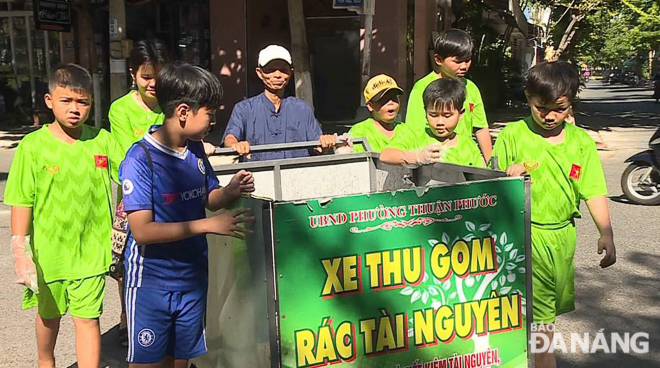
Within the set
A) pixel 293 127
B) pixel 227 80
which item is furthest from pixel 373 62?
pixel 293 127

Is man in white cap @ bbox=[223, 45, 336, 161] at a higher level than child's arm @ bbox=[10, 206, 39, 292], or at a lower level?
higher

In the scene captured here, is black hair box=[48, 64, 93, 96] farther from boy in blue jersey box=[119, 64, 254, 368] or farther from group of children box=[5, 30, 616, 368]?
boy in blue jersey box=[119, 64, 254, 368]

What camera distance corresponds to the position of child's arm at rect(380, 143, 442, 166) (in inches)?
131

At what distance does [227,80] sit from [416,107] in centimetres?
1332

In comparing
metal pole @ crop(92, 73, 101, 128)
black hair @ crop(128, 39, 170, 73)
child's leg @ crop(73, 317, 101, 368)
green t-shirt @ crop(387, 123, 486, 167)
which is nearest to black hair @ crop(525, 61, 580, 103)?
green t-shirt @ crop(387, 123, 486, 167)

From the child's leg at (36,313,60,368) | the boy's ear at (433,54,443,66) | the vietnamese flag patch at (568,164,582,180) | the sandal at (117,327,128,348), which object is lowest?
the sandal at (117,327,128,348)

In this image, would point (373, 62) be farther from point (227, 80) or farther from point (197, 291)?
point (197, 291)

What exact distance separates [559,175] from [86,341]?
234 centimetres

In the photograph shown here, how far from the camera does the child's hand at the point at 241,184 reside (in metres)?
2.62

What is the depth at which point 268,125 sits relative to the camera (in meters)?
4.38

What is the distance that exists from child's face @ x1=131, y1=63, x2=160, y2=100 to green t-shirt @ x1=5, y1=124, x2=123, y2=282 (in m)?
0.62

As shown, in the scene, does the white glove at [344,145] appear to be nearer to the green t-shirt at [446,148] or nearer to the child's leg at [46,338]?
the green t-shirt at [446,148]

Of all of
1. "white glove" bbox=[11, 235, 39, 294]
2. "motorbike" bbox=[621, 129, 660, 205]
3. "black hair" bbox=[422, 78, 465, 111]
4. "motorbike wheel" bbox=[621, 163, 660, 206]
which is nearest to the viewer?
"white glove" bbox=[11, 235, 39, 294]

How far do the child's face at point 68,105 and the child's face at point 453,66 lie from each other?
2.06 meters
